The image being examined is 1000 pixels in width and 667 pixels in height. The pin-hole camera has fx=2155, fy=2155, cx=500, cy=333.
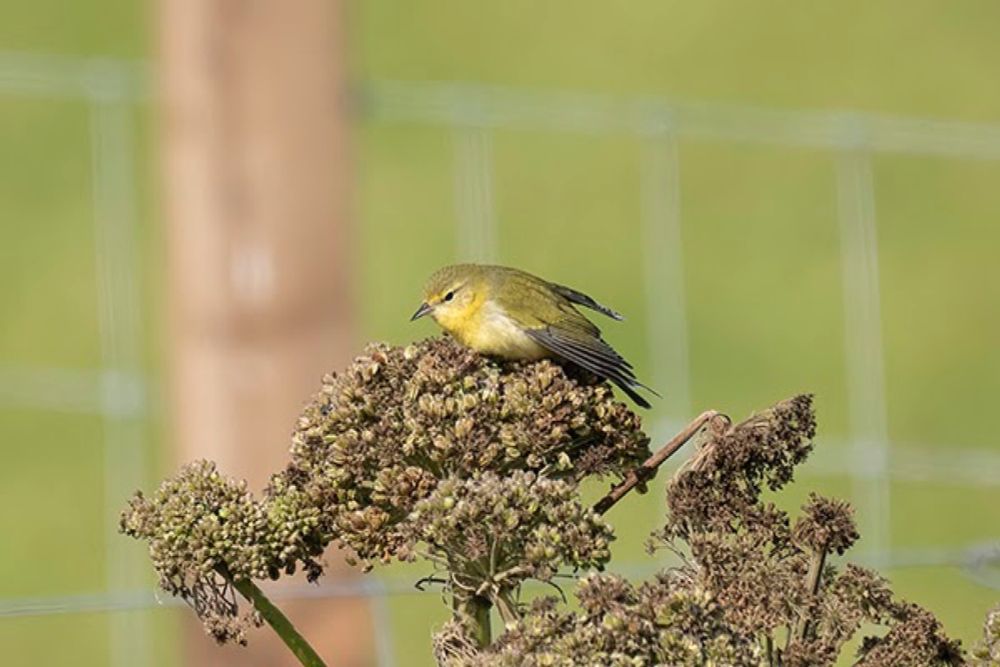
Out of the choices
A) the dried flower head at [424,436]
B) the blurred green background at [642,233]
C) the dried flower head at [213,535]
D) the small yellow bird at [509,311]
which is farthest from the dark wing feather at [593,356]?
the blurred green background at [642,233]

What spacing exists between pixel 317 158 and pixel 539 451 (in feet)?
6.89

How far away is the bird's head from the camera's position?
8.67 feet

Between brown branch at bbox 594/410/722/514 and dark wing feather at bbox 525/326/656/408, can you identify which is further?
dark wing feather at bbox 525/326/656/408

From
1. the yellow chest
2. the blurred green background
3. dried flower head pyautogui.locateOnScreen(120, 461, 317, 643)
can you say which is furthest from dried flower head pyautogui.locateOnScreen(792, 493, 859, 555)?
the blurred green background

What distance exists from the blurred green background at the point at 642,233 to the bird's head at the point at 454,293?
7.81 feet

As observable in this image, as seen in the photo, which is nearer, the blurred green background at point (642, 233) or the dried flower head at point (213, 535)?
the dried flower head at point (213, 535)

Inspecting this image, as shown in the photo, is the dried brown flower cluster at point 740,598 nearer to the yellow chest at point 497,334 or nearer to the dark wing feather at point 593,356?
the dark wing feather at point 593,356

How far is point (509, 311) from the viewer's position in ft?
8.52

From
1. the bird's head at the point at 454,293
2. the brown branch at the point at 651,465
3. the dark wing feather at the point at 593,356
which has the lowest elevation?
the brown branch at the point at 651,465

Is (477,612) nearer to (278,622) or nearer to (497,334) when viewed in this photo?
(278,622)

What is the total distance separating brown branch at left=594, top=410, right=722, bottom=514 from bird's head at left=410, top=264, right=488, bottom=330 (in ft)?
4.00

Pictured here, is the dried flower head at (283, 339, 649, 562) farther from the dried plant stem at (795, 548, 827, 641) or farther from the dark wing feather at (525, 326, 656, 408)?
the dark wing feather at (525, 326, 656, 408)

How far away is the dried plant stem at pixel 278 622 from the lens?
1.26 metres

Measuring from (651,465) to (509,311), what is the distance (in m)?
1.27
